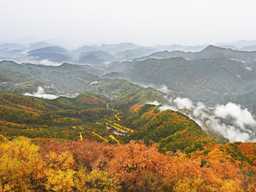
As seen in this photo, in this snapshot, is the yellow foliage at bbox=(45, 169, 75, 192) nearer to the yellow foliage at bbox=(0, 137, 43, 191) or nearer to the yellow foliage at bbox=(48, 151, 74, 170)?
the yellow foliage at bbox=(0, 137, 43, 191)

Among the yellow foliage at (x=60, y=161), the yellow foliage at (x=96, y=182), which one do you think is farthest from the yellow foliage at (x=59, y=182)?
the yellow foliage at (x=60, y=161)

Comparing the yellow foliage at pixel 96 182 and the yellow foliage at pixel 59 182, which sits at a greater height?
the yellow foliage at pixel 59 182

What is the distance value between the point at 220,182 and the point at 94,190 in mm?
34425

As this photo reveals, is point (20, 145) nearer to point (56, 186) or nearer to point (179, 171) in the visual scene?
point (56, 186)

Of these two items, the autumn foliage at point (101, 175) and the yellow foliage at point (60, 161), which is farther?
the yellow foliage at point (60, 161)

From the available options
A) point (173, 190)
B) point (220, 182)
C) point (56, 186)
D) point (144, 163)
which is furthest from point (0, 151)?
point (220, 182)

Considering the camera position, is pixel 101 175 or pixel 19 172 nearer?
pixel 19 172

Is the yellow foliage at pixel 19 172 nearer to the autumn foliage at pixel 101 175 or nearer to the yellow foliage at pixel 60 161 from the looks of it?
the autumn foliage at pixel 101 175

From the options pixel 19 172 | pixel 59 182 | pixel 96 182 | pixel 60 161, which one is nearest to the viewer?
pixel 59 182

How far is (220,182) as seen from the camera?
291ft

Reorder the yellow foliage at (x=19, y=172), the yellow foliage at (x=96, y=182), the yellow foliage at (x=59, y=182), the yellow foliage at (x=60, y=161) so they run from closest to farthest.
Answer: the yellow foliage at (x=19, y=172)
the yellow foliage at (x=59, y=182)
the yellow foliage at (x=96, y=182)
the yellow foliage at (x=60, y=161)

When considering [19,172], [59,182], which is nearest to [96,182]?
[59,182]

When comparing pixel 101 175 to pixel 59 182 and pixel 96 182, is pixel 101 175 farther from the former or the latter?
pixel 59 182

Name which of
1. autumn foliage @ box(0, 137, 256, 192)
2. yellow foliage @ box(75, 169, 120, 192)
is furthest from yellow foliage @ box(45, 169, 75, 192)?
yellow foliage @ box(75, 169, 120, 192)
